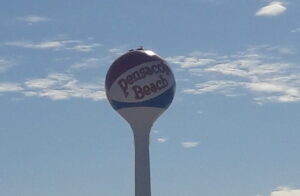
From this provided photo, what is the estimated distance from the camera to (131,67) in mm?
64875

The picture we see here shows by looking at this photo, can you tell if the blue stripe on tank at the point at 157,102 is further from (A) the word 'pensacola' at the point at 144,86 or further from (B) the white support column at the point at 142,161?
(B) the white support column at the point at 142,161

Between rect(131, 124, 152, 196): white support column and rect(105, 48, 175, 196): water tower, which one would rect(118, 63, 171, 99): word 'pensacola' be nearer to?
rect(105, 48, 175, 196): water tower

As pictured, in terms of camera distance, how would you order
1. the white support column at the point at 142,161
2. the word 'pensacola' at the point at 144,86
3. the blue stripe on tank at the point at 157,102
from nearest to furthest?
the word 'pensacola' at the point at 144,86
the blue stripe on tank at the point at 157,102
the white support column at the point at 142,161

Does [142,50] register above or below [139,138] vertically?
above

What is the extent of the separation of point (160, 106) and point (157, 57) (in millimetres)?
3636

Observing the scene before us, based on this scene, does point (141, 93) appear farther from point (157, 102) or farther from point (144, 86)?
point (157, 102)

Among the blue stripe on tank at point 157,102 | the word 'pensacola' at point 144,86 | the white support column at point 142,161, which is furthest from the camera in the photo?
the white support column at point 142,161

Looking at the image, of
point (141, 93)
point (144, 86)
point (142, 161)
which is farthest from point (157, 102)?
point (142, 161)

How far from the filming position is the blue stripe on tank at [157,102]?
65.3 m

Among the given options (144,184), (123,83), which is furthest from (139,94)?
(144,184)

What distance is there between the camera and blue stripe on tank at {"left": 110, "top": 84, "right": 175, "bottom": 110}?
65262mm

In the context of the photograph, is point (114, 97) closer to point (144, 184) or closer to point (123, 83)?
point (123, 83)

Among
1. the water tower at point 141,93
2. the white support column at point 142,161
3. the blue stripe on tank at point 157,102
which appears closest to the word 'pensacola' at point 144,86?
the water tower at point 141,93

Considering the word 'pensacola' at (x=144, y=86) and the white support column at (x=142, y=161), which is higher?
the word 'pensacola' at (x=144, y=86)
